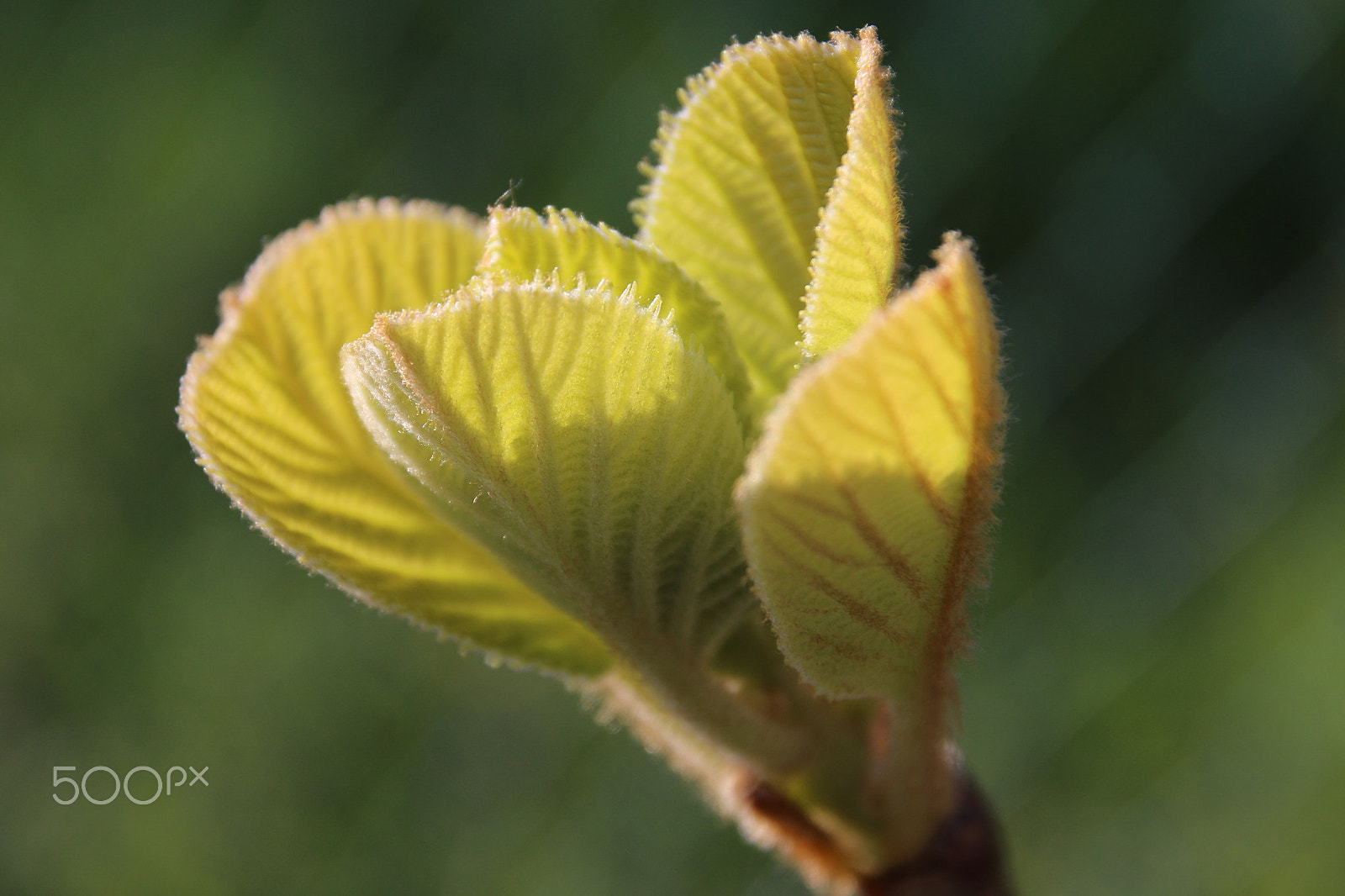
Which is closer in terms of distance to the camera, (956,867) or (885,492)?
(885,492)

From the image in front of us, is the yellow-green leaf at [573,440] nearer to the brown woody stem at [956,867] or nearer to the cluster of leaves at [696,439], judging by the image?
the cluster of leaves at [696,439]

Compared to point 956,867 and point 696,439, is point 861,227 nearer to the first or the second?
point 696,439

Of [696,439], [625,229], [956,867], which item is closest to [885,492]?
[696,439]

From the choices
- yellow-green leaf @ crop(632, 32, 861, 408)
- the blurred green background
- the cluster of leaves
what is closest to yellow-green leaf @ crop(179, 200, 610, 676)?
the cluster of leaves

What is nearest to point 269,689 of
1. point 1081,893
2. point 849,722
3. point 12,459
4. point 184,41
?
point 12,459

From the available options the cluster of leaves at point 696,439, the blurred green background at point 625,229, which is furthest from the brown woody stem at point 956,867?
the blurred green background at point 625,229

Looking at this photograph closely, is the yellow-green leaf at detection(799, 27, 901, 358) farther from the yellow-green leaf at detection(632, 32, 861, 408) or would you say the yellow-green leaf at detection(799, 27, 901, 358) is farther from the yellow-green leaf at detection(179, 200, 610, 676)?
the yellow-green leaf at detection(179, 200, 610, 676)

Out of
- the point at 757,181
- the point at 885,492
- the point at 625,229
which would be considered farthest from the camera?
the point at 625,229
